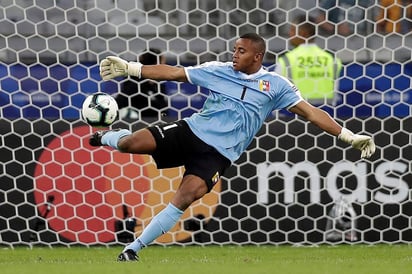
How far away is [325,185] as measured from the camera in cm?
771

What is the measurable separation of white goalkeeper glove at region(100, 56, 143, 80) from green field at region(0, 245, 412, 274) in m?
1.23

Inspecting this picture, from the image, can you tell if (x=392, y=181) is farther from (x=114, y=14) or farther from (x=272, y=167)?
(x=114, y=14)

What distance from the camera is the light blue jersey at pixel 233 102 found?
20.0 feet

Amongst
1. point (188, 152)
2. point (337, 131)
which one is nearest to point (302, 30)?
point (337, 131)

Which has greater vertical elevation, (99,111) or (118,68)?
(118,68)

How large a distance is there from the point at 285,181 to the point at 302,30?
1329 mm

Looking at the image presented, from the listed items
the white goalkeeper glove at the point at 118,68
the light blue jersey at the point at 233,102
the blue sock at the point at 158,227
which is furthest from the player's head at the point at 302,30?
the blue sock at the point at 158,227

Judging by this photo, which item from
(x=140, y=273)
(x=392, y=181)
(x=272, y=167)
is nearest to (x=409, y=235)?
(x=392, y=181)

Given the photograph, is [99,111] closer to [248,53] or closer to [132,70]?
[132,70]

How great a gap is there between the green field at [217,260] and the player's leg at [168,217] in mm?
139

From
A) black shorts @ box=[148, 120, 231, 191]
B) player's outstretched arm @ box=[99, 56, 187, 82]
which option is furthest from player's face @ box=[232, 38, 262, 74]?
black shorts @ box=[148, 120, 231, 191]

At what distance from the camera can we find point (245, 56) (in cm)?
611

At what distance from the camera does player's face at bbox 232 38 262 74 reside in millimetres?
6102

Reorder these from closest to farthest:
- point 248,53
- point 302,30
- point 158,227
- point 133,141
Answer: point 158,227
point 133,141
point 248,53
point 302,30
